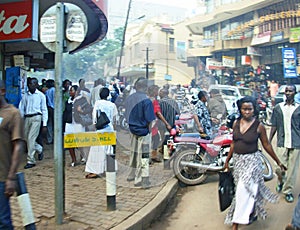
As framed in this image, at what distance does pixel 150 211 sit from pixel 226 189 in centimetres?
97

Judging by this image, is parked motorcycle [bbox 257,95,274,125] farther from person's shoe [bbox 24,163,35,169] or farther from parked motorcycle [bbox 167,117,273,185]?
person's shoe [bbox 24,163,35,169]

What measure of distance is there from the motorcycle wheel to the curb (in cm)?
30

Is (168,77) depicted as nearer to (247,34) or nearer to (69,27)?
(69,27)

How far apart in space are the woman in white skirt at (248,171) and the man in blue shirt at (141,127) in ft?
5.83

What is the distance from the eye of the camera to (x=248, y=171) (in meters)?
3.76

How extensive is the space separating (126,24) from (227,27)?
13630 millimetres

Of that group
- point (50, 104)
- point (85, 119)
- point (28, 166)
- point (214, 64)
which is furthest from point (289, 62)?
point (214, 64)

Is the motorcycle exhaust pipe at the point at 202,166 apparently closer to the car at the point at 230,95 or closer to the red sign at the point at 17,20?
the red sign at the point at 17,20

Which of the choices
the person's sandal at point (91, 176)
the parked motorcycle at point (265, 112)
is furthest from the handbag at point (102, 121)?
the parked motorcycle at point (265, 112)

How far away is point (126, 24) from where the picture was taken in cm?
1825

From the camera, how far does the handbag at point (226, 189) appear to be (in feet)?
13.6

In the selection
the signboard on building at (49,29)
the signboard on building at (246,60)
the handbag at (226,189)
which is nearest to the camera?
the signboard on building at (49,29)

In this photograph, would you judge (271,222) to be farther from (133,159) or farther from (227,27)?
(227,27)

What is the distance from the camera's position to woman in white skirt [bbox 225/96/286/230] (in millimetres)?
3719
